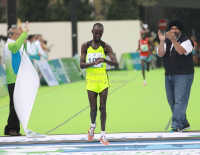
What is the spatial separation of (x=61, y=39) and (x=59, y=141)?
2672cm

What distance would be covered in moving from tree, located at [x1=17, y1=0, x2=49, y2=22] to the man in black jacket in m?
39.1

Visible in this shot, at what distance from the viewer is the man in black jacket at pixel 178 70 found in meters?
9.47

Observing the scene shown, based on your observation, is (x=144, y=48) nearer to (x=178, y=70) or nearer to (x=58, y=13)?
(x=178, y=70)

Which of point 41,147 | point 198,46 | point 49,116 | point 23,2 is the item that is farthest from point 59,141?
point 23,2

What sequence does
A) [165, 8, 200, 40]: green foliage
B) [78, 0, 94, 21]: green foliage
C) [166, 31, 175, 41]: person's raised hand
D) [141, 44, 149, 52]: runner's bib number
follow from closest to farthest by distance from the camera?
[166, 31, 175, 41]: person's raised hand, [141, 44, 149, 52]: runner's bib number, [165, 8, 200, 40]: green foliage, [78, 0, 94, 21]: green foliage

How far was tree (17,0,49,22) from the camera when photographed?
47.9m

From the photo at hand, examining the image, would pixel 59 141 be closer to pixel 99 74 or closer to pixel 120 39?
pixel 99 74

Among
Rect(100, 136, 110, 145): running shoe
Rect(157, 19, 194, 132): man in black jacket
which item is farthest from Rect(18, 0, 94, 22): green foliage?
Rect(100, 136, 110, 145): running shoe

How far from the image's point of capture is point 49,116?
504 inches

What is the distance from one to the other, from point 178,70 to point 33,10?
131 feet

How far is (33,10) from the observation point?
4819cm

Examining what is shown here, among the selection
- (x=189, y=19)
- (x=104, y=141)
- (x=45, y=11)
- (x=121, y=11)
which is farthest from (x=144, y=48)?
(x=121, y=11)

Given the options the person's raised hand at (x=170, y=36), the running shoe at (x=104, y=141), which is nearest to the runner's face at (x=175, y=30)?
the person's raised hand at (x=170, y=36)

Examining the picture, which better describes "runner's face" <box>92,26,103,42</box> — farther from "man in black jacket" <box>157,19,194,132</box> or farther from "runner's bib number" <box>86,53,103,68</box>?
"man in black jacket" <box>157,19,194,132</box>
